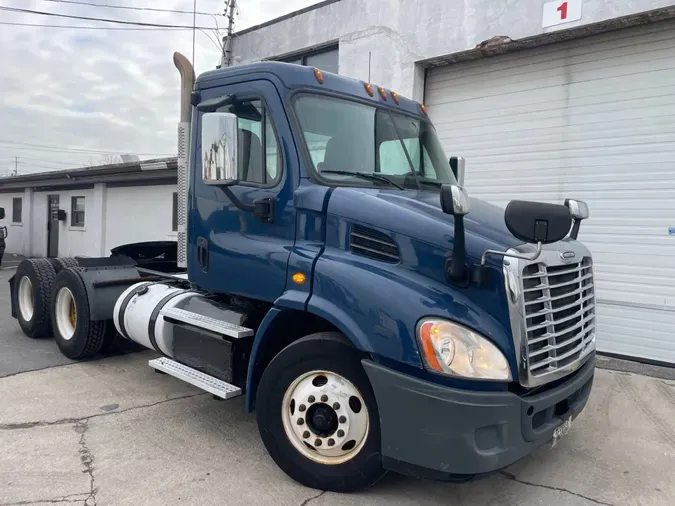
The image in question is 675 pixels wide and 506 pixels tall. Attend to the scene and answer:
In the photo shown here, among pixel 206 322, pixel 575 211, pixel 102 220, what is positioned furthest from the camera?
pixel 102 220

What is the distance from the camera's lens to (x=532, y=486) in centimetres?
361

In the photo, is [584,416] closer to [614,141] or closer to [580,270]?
[580,270]

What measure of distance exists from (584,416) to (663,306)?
101 inches

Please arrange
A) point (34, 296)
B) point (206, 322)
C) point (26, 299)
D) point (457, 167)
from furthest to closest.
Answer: point (26, 299) → point (34, 296) → point (457, 167) → point (206, 322)

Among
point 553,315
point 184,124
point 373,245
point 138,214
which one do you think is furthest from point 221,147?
point 138,214

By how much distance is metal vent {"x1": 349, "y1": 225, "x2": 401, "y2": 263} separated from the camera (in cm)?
321

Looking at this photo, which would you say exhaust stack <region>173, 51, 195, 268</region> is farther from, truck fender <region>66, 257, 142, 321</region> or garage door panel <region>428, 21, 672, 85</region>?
garage door panel <region>428, 21, 672, 85</region>

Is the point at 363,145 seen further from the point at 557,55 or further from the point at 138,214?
the point at 138,214

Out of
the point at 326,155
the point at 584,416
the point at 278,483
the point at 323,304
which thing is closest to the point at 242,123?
the point at 326,155

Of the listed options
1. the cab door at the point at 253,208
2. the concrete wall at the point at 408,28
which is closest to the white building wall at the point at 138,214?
the concrete wall at the point at 408,28

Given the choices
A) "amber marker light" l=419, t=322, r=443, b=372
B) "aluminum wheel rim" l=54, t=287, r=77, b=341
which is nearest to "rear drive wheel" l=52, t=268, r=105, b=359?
"aluminum wheel rim" l=54, t=287, r=77, b=341

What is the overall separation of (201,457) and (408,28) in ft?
24.2

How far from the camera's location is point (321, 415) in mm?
3275

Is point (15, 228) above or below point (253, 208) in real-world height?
below
